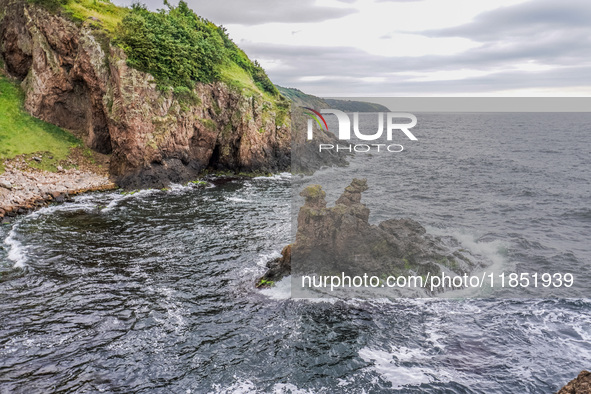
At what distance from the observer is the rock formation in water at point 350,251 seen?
2141cm

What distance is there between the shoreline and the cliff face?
9.46ft

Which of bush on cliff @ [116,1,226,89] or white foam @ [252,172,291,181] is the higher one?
bush on cliff @ [116,1,226,89]

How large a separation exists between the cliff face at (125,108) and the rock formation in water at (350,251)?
2342 cm

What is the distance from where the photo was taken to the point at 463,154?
2516 inches

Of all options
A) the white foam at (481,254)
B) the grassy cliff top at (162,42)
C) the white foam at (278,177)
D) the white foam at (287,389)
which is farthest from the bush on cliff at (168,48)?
the white foam at (287,389)

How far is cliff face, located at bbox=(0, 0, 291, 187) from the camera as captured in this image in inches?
1575

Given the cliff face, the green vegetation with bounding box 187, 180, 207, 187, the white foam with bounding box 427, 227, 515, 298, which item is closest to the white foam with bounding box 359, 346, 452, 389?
the white foam with bounding box 427, 227, 515, 298

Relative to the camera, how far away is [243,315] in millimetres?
18078

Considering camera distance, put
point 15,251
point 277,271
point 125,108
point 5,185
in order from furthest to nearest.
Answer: point 125,108 → point 5,185 → point 15,251 → point 277,271

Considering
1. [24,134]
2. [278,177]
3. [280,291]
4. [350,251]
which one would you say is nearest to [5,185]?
[24,134]

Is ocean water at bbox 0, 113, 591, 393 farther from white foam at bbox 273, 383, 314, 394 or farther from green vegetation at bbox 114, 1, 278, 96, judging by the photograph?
green vegetation at bbox 114, 1, 278, 96

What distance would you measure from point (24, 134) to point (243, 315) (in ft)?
121

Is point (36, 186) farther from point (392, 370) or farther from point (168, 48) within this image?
point (392, 370)

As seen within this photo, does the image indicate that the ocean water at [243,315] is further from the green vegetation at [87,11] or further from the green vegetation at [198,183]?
the green vegetation at [87,11]
